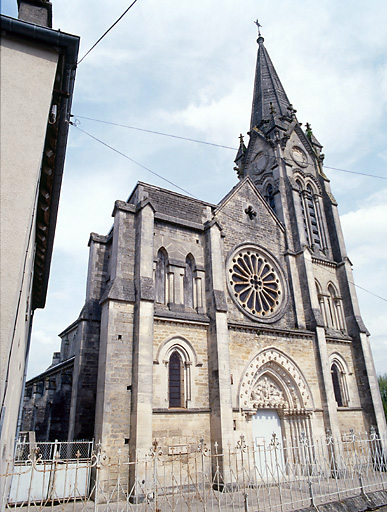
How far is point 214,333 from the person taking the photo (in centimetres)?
1428

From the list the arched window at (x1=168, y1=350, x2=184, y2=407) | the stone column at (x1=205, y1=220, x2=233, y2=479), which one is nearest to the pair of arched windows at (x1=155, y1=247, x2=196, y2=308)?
the stone column at (x1=205, y1=220, x2=233, y2=479)

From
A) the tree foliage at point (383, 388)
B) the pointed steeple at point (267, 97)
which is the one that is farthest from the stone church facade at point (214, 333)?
the tree foliage at point (383, 388)

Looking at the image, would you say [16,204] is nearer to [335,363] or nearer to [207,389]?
[207,389]

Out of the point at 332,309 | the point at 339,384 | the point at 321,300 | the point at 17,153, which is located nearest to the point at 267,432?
the point at 339,384

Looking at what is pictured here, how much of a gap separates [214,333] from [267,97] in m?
20.5

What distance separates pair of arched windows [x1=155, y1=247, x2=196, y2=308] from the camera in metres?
14.8

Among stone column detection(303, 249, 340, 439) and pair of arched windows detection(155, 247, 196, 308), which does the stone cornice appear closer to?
stone column detection(303, 249, 340, 439)

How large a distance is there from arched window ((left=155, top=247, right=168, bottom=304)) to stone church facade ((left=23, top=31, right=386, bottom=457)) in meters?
0.04

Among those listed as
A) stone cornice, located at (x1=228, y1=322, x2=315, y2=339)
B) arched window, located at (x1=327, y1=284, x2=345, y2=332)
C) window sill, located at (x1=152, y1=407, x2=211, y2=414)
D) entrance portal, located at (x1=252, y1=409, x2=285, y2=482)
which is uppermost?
arched window, located at (x1=327, y1=284, x2=345, y2=332)

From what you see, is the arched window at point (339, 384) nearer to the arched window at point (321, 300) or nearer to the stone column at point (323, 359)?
the stone column at point (323, 359)

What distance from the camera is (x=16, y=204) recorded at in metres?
5.04

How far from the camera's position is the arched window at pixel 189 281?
15392mm

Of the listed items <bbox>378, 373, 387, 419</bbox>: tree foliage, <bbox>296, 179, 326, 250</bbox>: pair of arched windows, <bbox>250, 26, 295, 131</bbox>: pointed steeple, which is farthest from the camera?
<bbox>378, 373, 387, 419</bbox>: tree foliage

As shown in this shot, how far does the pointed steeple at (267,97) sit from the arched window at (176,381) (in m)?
17.9
